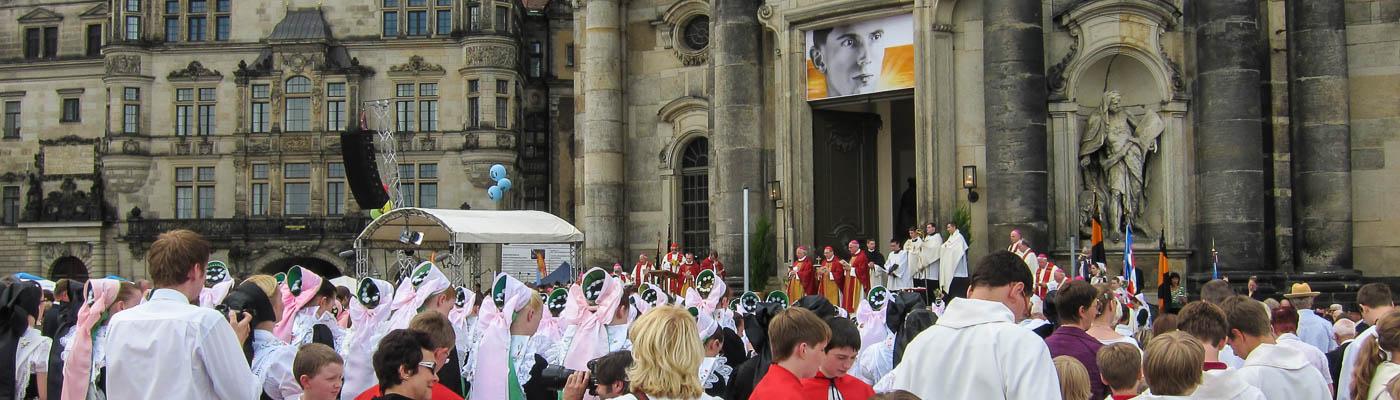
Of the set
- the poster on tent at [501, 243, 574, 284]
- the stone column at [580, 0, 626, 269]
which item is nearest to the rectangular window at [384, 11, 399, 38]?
the poster on tent at [501, 243, 574, 284]

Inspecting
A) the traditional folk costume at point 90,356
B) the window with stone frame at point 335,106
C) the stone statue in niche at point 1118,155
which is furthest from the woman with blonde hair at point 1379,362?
the window with stone frame at point 335,106

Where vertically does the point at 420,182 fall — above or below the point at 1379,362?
above

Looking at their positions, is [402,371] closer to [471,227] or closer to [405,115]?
[471,227]

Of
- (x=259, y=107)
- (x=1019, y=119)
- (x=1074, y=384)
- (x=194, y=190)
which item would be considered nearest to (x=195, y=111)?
(x=259, y=107)

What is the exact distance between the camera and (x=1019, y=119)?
2175cm

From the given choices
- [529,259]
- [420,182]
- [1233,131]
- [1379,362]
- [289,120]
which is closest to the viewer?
[1379,362]

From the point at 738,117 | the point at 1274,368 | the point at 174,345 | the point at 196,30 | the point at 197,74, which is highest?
the point at 196,30

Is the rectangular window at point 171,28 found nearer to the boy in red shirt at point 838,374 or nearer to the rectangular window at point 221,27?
the rectangular window at point 221,27

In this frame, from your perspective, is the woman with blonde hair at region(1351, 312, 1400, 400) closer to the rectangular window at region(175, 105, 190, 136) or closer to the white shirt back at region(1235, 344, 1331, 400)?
the white shirt back at region(1235, 344, 1331, 400)

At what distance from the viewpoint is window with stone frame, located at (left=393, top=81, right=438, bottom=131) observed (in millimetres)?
50531

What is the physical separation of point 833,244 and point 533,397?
635 inches

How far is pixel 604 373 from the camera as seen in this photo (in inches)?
247

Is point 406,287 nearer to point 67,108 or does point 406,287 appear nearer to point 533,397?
point 533,397

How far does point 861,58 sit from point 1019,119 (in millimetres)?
3276
